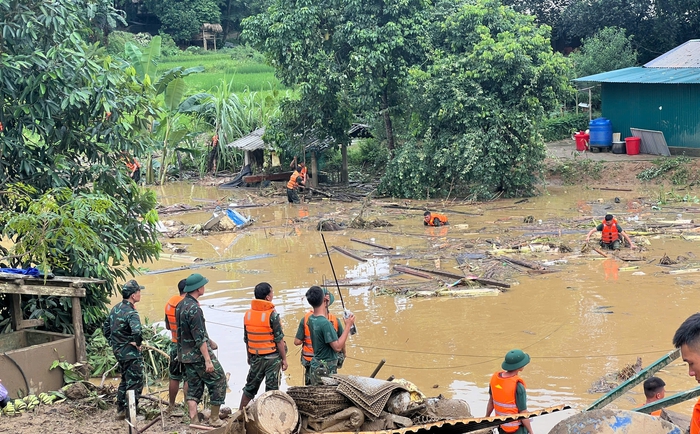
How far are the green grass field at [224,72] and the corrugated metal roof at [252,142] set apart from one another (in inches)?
269

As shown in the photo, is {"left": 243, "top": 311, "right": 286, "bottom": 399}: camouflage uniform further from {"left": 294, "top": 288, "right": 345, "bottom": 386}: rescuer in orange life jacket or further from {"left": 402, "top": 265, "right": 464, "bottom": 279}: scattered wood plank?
{"left": 402, "top": 265, "right": 464, "bottom": 279}: scattered wood plank

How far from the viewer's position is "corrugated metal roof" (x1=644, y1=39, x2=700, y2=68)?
25.7 meters

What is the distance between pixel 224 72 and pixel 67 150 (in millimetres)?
31652

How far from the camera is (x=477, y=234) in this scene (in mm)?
19047

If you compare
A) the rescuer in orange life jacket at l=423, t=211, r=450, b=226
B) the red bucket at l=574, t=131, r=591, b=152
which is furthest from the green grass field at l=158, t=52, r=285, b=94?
the rescuer in orange life jacket at l=423, t=211, r=450, b=226

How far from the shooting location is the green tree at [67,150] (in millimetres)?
9836

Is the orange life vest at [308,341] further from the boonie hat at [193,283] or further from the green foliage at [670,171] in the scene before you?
the green foliage at [670,171]

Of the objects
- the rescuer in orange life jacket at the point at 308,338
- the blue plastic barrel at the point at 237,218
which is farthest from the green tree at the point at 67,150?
the blue plastic barrel at the point at 237,218

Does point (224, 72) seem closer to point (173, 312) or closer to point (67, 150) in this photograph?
point (67, 150)

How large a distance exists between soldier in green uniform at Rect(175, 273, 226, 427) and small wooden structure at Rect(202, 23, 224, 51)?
1706 inches

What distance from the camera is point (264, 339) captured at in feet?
26.6

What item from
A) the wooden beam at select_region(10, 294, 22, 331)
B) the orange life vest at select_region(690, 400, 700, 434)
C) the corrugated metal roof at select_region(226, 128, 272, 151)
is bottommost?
the wooden beam at select_region(10, 294, 22, 331)

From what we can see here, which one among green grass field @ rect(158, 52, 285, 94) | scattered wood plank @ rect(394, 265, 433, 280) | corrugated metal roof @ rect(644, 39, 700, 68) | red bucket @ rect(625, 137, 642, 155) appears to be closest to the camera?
scattered wood plank @ rect(394, 265, 433, 280)

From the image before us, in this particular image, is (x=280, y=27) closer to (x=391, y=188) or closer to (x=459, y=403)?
(x=391, y=188)
